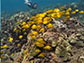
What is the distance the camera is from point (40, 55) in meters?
6.67

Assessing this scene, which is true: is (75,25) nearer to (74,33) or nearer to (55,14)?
(74,33)

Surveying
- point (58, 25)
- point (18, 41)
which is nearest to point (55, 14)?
point (58, 25)

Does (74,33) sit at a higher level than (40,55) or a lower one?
higher

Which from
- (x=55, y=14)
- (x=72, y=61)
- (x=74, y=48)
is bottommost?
(x=72, y=61)

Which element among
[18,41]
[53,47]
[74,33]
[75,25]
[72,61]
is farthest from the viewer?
[18,41]

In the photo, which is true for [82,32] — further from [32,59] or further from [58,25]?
[32,59]

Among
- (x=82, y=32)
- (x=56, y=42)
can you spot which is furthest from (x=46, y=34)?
(x=82, y=32)

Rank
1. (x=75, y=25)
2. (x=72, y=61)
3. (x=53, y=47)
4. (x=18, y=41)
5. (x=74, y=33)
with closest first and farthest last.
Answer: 1. (x=72, y=61)
2. (x=53, y=47)
3. (x=74, y=33)
4. (x=75, y=25)
5. (x=18, y=41)

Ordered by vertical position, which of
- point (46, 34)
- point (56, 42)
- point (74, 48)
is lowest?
point (74, 48)

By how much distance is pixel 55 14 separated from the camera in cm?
859

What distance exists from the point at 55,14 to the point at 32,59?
3.28m

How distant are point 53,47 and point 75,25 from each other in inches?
114

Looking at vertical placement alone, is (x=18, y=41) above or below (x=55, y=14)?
below

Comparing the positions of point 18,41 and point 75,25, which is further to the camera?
point 18,41
